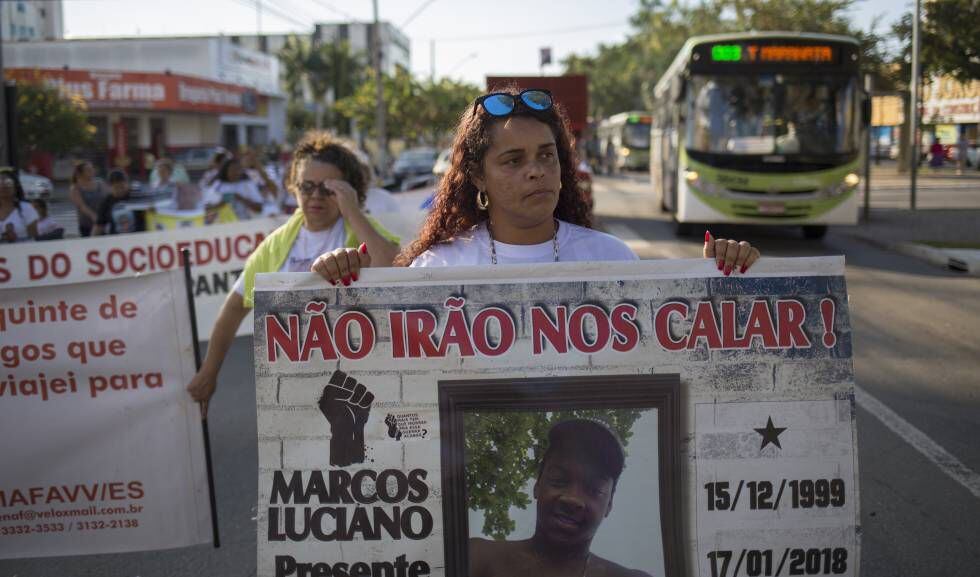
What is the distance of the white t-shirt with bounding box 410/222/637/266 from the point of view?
121 inches

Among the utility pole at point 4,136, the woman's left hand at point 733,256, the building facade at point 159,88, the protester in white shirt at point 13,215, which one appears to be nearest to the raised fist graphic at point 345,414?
the woman's left hand at point 733,256

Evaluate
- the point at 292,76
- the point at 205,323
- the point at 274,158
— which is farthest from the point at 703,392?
the point at 292,76

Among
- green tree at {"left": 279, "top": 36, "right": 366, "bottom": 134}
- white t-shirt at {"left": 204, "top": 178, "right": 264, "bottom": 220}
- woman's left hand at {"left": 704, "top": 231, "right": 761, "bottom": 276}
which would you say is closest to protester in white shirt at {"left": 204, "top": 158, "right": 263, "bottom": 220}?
white t-shirt at {"left": 204, "top": 178, "right": 264, "bottom": 220}

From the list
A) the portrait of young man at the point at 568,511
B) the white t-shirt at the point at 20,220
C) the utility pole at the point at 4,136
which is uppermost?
the utility pole at the point at 4,136

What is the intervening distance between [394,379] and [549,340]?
0.43 m

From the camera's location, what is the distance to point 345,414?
2783mm

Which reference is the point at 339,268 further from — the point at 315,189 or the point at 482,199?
the point at 315,189

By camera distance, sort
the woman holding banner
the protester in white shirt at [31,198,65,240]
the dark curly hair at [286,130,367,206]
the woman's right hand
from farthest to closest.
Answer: the protester in white shirt at [31,198,65,240] < the dark curly hair at [286,130,367,206] < the woman's right hand < the woman holding banner

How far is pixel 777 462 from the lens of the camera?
2.75 meters

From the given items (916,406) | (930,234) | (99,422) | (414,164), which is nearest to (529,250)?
(99,422)

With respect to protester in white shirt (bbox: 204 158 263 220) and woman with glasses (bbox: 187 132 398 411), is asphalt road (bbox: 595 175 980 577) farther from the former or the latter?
protester in white shirt (bbox: 204 158 263 220)

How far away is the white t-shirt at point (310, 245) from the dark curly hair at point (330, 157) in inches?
8.7

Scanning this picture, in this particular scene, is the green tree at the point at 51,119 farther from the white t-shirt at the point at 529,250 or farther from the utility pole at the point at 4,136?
the white t-shirt at the point at 529,250

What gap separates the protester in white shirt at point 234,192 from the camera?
14289 mm
